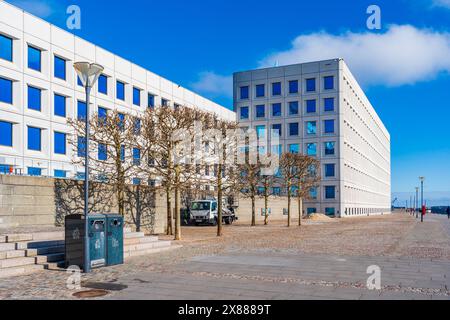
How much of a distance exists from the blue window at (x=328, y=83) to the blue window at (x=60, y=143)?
43.0 meters

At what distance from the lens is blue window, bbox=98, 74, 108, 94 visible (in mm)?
42588

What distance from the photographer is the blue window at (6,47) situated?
33.1 metres

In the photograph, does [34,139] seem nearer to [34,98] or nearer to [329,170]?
[34,98]

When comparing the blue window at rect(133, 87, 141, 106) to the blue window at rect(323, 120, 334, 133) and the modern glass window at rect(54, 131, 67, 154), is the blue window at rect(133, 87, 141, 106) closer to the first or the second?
the modern glass window at rect(54, 131, 67, 154)

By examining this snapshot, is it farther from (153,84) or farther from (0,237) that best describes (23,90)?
(0,237)

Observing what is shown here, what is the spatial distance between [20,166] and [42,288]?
27.3m

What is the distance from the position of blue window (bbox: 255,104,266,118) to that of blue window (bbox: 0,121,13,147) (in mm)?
45722

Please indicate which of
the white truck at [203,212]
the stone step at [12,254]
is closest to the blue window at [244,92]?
the white truck at [203,212]

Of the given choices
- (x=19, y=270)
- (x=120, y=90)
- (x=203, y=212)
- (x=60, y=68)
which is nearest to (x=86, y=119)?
(x=19, y=270)

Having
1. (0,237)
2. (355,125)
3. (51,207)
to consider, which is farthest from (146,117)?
(355,125)

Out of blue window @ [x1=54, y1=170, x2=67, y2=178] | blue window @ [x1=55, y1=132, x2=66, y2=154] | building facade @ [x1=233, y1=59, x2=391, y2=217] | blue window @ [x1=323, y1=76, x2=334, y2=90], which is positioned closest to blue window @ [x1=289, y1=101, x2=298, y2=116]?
building facade @ [x1=233, y1=59, x2=391, y2=217]

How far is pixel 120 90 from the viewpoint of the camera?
45781mm

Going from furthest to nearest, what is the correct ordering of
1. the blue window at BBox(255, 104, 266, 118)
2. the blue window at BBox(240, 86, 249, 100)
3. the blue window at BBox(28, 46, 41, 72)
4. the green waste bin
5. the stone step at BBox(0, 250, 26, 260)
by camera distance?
the blue window at BBox(240, 86, 249, 100) → the blue window at BBox(255, 104, 266, 118) → the blue window at BBox(28, 46, 41, 72) → the green waste bin → the stone step at BBox(0, 250, 26, 260)

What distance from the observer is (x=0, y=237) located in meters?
12.2
